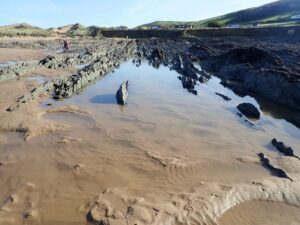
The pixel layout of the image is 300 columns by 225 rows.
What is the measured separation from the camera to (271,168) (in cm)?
729

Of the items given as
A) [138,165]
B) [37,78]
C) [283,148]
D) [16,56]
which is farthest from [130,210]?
[16,56]

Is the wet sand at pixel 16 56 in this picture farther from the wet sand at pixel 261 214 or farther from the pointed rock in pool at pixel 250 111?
the wet sand at pixel 261 214

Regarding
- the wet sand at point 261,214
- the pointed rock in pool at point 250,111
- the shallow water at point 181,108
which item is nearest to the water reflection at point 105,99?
the shallow water at point 181,108

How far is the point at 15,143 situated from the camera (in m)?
8.22

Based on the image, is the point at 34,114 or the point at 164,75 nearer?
the point at 34,114

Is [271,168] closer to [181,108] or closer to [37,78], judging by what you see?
[181,108]

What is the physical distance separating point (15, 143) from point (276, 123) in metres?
8.42

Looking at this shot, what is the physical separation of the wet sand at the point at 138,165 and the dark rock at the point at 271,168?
0.47ft

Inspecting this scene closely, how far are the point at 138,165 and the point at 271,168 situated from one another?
3043 mm

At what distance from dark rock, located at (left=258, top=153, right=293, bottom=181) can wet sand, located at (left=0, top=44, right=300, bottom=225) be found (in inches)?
5.6

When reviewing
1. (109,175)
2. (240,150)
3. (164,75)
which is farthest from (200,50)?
(109,175)

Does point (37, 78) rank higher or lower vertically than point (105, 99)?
higher

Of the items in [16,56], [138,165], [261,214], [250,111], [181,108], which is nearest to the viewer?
[261,214]

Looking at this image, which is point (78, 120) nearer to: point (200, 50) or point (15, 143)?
point (15, 143)
